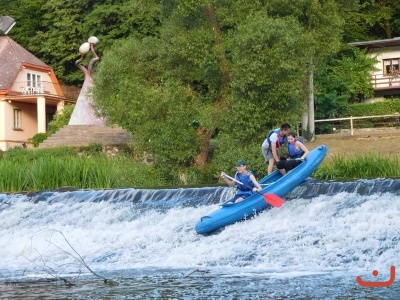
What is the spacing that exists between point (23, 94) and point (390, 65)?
21241mm

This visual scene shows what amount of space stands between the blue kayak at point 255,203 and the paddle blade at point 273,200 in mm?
119

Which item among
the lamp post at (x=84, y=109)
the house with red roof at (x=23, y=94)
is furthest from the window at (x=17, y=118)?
the lamp post at (x=84, y=109)

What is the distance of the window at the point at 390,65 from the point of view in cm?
5145

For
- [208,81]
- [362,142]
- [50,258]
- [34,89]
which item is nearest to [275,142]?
[50,258]

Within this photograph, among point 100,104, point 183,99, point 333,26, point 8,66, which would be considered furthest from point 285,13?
point 8,66

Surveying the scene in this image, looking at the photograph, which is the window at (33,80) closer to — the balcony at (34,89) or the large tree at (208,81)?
the balcony at (34,89)

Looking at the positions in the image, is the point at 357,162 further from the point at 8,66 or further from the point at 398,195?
the point at 8,66

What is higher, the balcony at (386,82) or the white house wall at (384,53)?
the white house wall at (384,53)

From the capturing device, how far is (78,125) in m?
43.2

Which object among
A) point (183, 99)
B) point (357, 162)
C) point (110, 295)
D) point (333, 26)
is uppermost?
point (333, 26)

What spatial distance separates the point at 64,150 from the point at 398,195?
23380 millimetres

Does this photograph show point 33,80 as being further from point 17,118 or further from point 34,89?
point 17,118

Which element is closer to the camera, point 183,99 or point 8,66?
point 183,99

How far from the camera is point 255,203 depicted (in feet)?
56.1
